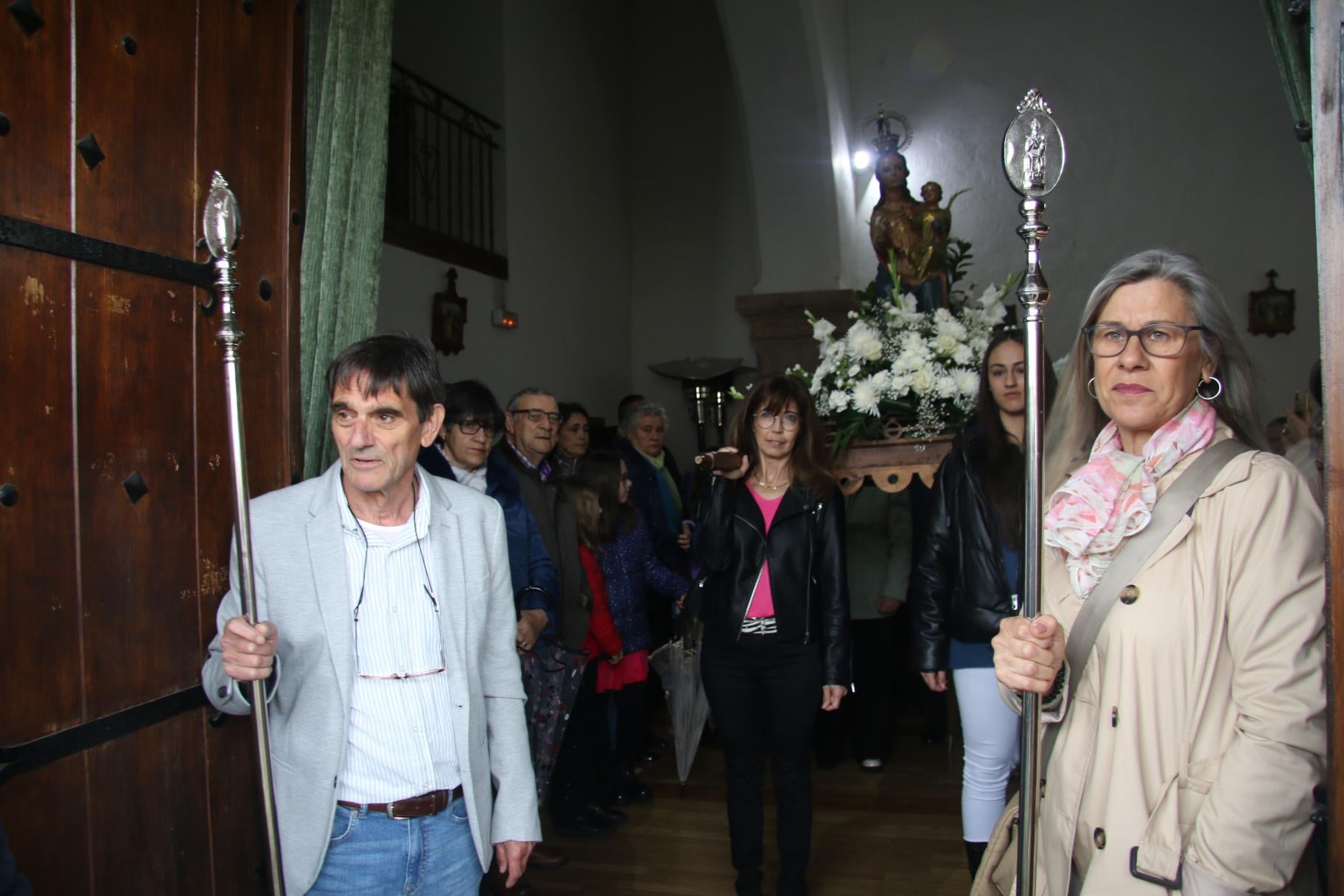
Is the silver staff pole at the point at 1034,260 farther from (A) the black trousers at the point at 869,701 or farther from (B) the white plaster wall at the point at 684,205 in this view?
(B) the white plaster wall at the point at 684,205

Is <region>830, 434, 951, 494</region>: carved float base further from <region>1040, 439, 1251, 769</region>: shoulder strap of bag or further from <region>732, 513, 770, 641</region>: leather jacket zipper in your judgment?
Result: <region>1040, 439, 1251, 769</region>: shoulder strap of bag

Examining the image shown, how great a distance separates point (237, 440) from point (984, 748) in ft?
6.63

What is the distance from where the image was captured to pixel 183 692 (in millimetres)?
2047

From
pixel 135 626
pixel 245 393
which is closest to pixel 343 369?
pixel 245 393

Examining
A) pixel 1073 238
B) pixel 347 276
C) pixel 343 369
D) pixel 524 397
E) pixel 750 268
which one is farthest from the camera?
pixel 750 268

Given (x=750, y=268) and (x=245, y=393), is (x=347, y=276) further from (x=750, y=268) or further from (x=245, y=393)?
(x=750, y=268)

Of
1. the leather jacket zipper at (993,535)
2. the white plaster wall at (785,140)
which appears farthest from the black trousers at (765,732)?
the white plaster wall at (785,140)

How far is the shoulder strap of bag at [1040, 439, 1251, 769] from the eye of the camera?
1.53m

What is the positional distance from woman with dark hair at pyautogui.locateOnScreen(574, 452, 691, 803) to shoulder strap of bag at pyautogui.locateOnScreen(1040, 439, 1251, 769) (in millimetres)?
2635

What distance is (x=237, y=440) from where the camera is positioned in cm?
156

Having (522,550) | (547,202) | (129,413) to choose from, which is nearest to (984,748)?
(522,550)

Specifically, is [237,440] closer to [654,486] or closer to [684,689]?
[684,689]

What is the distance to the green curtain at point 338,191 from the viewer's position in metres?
2.42

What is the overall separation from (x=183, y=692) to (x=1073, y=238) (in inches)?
284
